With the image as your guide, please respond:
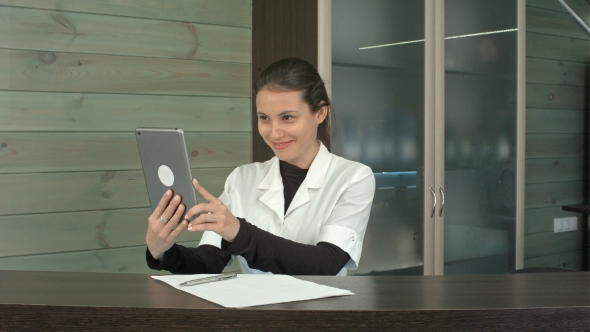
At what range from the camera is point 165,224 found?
145 centimetres

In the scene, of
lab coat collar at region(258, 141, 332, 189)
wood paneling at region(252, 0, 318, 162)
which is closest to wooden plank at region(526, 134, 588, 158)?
wood paneling at region(252, 0, 318, 162)

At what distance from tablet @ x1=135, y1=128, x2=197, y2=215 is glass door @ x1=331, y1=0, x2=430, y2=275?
56.7 inches

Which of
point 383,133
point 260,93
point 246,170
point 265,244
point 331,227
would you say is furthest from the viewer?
point 383,133

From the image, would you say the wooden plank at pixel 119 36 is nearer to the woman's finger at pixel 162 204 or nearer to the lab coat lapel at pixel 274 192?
the lab coat lapel at pixel 274 192

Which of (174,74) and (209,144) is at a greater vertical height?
(174,74)

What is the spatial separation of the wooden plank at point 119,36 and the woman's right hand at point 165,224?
116 cm

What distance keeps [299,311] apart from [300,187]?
3.01 ft

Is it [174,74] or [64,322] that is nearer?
[64,322]

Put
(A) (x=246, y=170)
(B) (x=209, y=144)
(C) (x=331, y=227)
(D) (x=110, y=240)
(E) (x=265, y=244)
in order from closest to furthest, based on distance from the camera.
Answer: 1. (E) (x=265, y=244)
2. (C) (x=331, y=227)
3. (A) (x=246, y=170)
4. (D) (x=110, y=240)
5. (B) (x=209, y=144)

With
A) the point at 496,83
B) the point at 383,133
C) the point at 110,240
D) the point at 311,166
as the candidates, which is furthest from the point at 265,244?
the point at 496,83

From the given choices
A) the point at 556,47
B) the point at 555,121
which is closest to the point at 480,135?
the point at 555,121

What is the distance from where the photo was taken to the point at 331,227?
1.79 metres

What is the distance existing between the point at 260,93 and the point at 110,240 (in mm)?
968

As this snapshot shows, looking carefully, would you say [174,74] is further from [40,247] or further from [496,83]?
[496,83]
